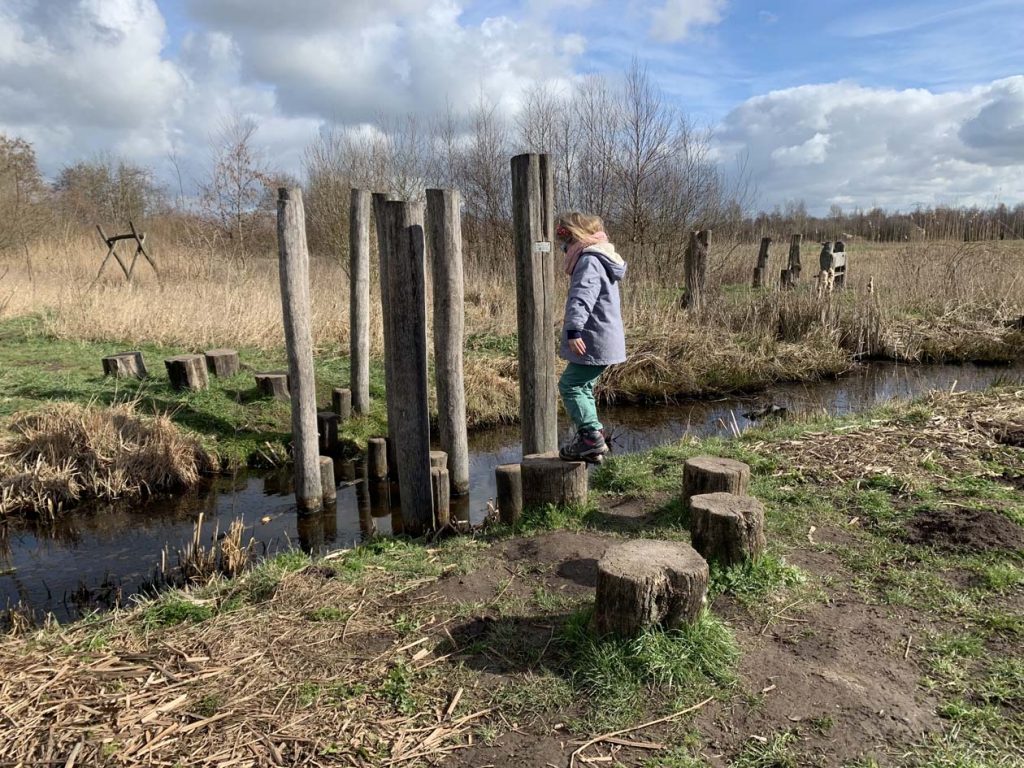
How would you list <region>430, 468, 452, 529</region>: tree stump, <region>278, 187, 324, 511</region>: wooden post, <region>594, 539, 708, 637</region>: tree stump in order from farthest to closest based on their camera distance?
1. <region>278, 187, 324, 511</region>: wooden post
2. <region>430, 468, 452, 529</region>: tree stump
3. <region>594, 539, 708, 637</region>: tree stump

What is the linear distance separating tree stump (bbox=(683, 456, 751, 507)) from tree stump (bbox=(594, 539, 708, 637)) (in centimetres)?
142

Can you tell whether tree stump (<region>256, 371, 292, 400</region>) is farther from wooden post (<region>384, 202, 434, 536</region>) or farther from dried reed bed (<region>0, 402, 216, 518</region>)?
wooden post (<region>384, 202, 434, 536</region>)

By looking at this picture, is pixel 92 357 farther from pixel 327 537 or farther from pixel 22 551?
pixel 327 537

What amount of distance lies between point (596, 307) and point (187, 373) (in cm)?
602

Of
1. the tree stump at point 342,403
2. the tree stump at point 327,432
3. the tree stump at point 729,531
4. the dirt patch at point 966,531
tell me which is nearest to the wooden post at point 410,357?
the tree stump at point 327,432

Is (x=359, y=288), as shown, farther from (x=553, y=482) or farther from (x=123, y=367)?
(x=553, y=482)

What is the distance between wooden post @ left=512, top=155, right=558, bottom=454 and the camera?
5461 mm

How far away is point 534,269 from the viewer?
18.0 feet

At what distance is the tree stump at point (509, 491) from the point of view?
5.24m

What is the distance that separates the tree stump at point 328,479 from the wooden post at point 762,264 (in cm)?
1658

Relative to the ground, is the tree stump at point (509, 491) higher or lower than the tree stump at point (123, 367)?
lower

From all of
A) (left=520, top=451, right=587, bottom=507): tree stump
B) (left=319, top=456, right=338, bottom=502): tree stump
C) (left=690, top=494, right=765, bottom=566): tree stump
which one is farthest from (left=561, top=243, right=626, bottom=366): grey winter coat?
(left=319, top=456, right=338, bottom=502): tree stump

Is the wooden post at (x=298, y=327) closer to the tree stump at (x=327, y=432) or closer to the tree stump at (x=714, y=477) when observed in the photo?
the tree stump at (x=327, y=432)

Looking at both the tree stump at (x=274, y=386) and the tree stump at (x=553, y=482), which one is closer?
the tree stump at (x=553, y=482)
